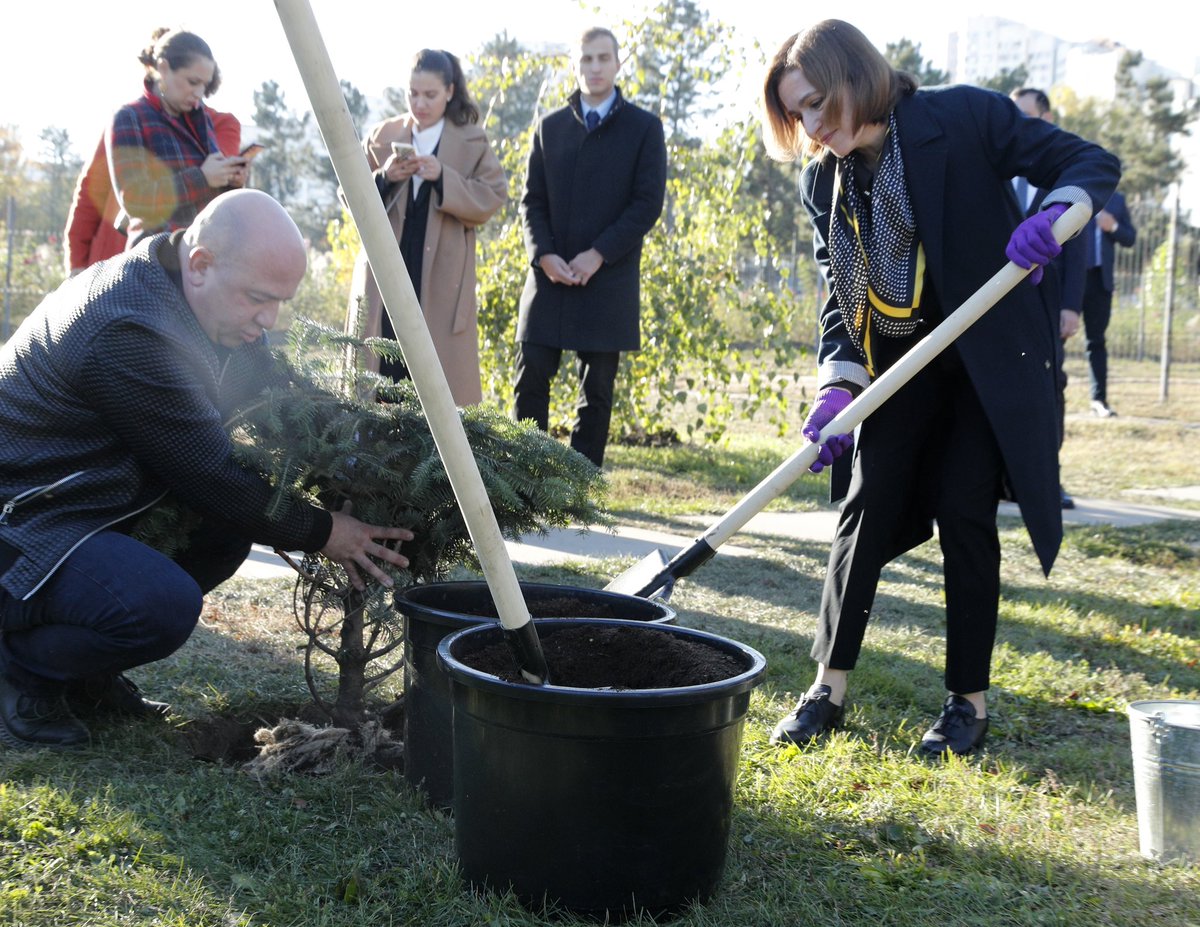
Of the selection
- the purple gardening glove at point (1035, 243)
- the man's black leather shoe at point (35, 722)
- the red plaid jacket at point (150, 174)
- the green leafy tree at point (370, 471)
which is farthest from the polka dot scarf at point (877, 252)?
the red plaid jacket at point (150, 174)

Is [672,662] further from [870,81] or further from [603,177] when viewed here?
[603,177]

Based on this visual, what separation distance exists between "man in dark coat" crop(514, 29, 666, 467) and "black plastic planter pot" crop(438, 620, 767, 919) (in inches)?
131

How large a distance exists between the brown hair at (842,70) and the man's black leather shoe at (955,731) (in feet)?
5.23

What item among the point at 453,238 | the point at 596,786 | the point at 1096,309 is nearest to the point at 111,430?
the point at 596,786

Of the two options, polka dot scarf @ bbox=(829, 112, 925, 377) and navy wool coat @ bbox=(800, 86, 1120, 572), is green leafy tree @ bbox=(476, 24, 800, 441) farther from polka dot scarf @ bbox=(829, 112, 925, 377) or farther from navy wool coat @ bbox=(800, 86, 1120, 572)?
navy wool coat @ bbox=(800, 86, 1120, 572)

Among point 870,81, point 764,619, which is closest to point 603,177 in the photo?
point 764,619

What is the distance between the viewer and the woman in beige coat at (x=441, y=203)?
16.5 feet

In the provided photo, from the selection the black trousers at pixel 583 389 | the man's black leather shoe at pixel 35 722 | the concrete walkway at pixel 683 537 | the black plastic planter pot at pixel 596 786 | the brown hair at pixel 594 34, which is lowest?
the concrete walkway at pixel 683 537

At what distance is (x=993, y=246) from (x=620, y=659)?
60.2 inches

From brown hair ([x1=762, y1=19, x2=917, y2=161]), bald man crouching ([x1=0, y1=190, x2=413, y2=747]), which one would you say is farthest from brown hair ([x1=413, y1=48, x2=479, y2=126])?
bald man crouching ([x1=0, y1=190, x2=413, y2=747])

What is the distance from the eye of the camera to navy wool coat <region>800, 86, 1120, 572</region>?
10.0 ft

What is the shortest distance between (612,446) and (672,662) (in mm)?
6787

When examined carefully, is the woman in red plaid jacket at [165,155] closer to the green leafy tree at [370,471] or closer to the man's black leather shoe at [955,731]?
the green leafy tree at [370,471]

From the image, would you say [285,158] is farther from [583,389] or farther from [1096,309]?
[583,389]
